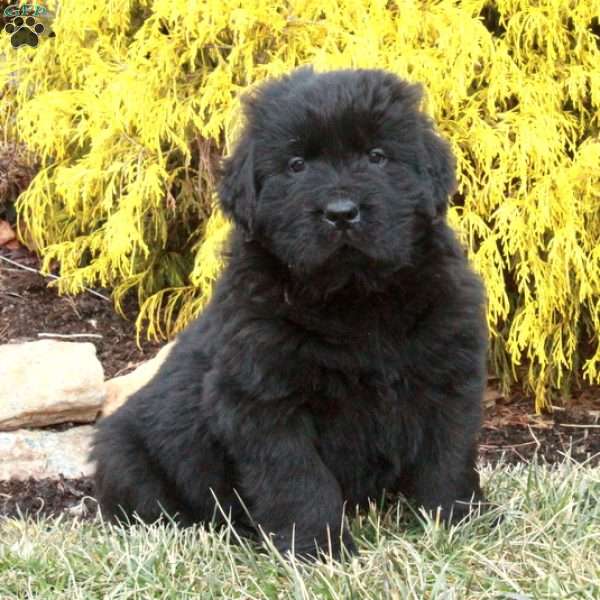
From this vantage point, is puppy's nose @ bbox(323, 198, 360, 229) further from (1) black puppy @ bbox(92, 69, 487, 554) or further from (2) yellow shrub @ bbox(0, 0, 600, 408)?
(2) yellow shrub @ bbox(0, 0, 600, 408)

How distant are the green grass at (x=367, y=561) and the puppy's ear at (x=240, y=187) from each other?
3.18 ft

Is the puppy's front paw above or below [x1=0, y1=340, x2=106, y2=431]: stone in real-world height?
above

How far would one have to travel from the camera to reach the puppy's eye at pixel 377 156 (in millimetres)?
2830

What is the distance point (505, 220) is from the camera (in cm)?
491

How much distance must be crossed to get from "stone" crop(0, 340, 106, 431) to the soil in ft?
1.28

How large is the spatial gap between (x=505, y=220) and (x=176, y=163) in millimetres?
1945

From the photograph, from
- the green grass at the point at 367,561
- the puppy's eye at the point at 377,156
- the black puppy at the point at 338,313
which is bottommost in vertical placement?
the green grass at the point at 367,561

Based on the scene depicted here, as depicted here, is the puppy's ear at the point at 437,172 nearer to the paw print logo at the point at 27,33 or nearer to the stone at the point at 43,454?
the stone at the point at 43,454

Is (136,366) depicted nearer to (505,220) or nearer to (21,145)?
(21,145)

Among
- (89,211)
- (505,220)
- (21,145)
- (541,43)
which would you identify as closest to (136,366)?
(89,211)

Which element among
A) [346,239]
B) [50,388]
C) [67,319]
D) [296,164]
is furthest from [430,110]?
[67,319]

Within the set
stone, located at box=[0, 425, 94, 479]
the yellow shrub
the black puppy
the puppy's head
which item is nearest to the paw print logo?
the yellow shrub

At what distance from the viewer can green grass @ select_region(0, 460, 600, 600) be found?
2.71 meters

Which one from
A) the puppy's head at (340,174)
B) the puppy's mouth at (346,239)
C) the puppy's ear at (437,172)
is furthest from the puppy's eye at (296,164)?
the puppy's ear at (437,172)
